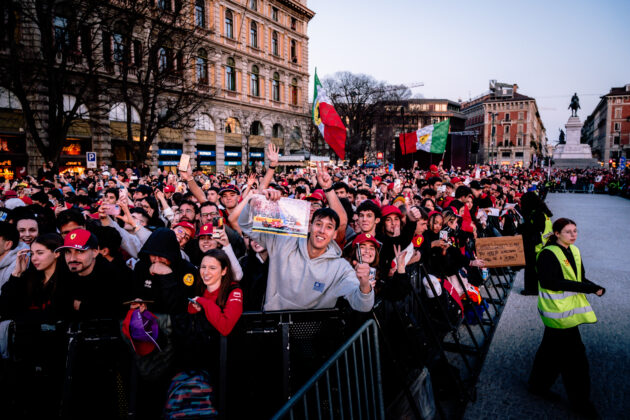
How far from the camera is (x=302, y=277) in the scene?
10.6 ft

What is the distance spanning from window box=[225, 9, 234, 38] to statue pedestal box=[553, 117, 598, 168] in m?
44.9

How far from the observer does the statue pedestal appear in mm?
50572

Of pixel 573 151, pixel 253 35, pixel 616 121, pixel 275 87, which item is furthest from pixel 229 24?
pixel 616 121

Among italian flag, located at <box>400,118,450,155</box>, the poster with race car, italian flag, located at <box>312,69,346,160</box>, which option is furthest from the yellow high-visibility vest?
italian flag, located at <box>400,118,450,155</box>

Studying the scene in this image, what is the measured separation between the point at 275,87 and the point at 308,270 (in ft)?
135

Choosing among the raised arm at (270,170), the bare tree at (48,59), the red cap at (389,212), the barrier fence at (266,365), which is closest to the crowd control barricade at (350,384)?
the barrier fence at (266,365)

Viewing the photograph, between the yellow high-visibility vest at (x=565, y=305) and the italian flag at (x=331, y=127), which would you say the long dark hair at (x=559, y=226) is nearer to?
the yellow high-visibility vest at (x=565, y=305)

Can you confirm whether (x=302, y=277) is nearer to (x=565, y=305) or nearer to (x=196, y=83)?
(x=565, y=305)

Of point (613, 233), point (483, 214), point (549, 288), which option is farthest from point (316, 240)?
point (613, 233)

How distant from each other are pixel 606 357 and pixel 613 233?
10.6 meters

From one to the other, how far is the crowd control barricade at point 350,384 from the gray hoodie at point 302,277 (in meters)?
0.57

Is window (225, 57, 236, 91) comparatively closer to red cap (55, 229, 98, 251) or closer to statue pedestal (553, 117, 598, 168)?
red cap (55, 229, 98, 251)

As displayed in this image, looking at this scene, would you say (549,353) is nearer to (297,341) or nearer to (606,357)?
(606,357)

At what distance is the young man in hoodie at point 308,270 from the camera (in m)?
3.18
